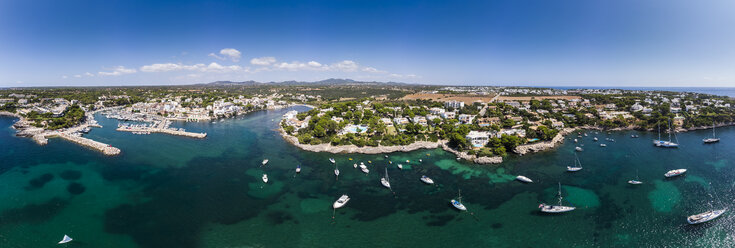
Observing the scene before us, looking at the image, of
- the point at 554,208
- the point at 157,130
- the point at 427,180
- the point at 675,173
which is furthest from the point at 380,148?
the point at 157,130

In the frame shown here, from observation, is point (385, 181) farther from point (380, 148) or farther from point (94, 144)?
point (94, 144)

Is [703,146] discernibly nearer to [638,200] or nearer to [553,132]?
[553,132]

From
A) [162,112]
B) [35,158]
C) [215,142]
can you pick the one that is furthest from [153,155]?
[162,112]

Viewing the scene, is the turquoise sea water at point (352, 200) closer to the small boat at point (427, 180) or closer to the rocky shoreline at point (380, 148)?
the small boat at point (427, 180)

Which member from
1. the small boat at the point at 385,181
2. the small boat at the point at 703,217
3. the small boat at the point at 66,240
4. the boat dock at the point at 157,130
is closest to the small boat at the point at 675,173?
the small boat at the point at 703,217

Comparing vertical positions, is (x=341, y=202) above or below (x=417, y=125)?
below

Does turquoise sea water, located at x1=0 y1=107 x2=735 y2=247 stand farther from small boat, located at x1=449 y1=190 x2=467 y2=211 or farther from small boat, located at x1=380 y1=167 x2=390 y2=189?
small boat, located at x1=380 y1=167 x2=390 y2=189
